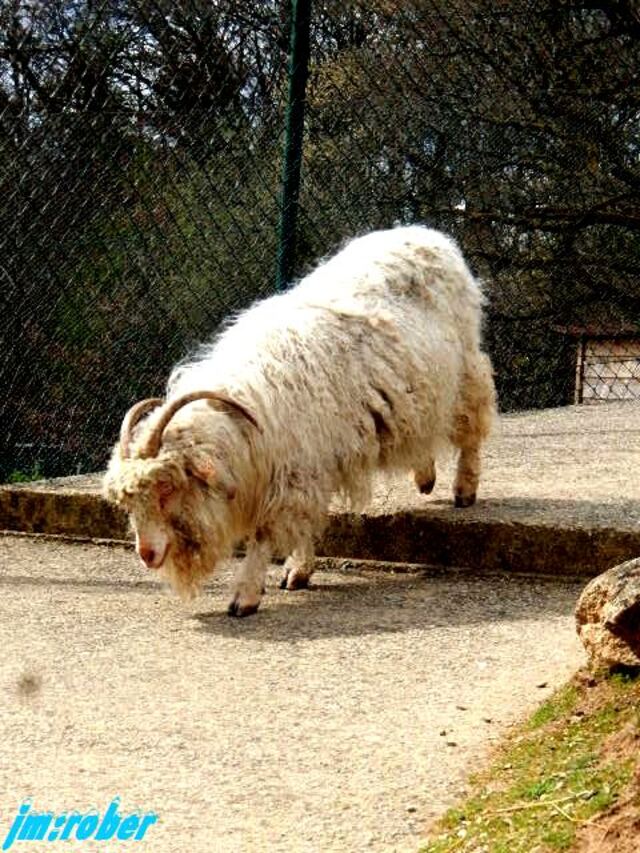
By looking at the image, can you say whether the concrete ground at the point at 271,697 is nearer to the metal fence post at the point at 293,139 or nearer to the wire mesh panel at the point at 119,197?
the wire mesh panel at the point at 119,197

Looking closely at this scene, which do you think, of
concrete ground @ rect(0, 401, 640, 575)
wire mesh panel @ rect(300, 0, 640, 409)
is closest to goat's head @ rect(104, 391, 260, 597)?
concrete ground @ rect(0, 401, 640, 575)

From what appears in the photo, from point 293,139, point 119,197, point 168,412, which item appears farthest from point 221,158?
point 168,412

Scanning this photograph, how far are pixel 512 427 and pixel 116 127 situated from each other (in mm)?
2810

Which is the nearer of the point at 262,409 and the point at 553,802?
the point at 553,802

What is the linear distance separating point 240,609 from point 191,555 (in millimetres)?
242

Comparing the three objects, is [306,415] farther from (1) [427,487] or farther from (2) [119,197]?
(2) [119,197]

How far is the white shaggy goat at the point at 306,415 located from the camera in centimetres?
487

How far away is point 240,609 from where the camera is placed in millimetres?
4949

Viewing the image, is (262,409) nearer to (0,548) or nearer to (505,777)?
(0,548)

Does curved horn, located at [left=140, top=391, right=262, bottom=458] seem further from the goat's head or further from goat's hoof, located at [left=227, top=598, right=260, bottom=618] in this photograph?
goat's hoof, located at [left=227, top=598, right=260, bottom=618]

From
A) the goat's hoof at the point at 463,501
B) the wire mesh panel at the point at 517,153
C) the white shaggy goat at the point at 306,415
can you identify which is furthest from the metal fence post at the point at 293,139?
the goat's hoof at the point at 463,501

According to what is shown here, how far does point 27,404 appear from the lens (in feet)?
21.8

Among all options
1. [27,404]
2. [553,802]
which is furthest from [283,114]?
[553,802]

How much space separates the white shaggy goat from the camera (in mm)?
4871
